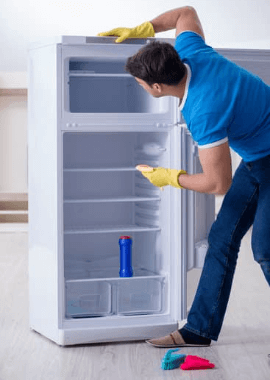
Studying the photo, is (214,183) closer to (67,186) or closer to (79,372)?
(79,372)

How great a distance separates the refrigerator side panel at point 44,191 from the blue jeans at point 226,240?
621mm

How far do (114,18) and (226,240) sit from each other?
3.80 meters

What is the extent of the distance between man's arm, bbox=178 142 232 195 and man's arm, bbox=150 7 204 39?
0.62 meters

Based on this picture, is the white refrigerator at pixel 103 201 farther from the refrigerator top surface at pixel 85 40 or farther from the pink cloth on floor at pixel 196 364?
the pink cloth on floor at pixel 196 364

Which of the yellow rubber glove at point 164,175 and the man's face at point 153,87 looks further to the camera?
the yellow rubber glove at point 164,175

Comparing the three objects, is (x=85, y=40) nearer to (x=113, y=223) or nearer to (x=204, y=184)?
(x=204, y=184)

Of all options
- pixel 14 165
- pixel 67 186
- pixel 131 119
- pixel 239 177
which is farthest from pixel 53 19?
pixel 239 177

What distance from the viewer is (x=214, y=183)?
2.83 m

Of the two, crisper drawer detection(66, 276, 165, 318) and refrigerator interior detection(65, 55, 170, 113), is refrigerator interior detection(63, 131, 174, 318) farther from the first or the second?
refrigerator interior detection(65, 55, 170, 113)

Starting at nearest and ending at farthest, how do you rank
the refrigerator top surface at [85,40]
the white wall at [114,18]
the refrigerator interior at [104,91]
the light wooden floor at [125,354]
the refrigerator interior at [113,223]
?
the light wooden floor at [125,354], the refrigerator top surface at [85,40], the refrigerator interior at [113,223], the refrigerator interior at [104,91], the white wall at [114,18]

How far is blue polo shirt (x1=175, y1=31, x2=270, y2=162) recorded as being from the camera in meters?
2.76

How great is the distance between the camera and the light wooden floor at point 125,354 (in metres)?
2.93

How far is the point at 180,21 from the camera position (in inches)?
126

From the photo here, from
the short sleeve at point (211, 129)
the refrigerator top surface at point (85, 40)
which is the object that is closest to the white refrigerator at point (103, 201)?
the refrigerator top surface at point (85, 40)
